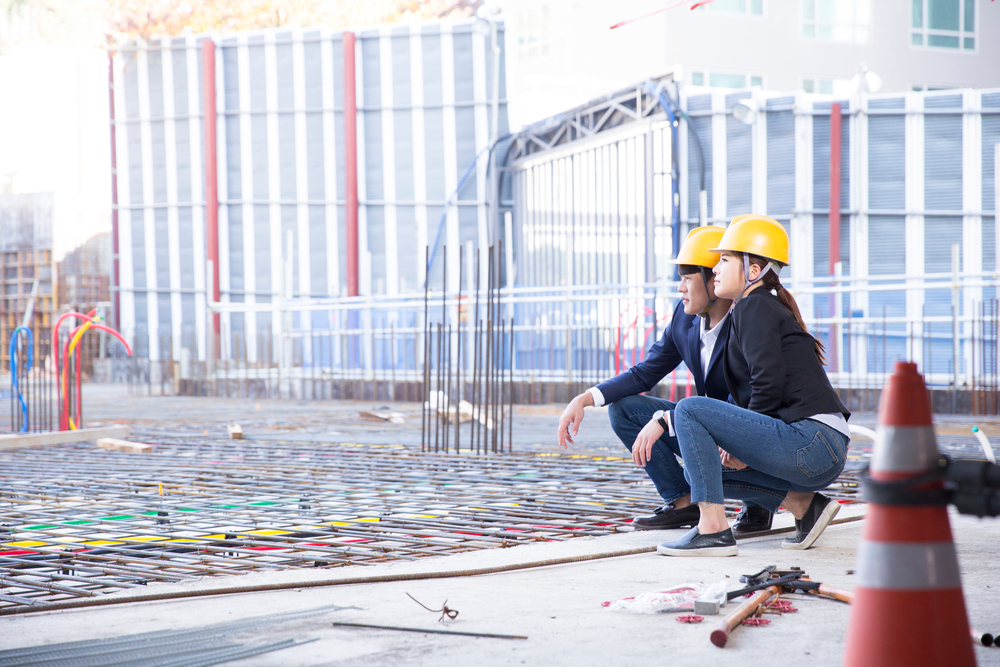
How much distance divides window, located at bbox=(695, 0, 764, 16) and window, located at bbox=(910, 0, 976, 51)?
166 inches

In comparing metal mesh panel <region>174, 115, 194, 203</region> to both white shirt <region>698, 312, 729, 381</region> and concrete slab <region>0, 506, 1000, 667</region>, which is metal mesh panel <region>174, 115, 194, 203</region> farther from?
concrete slab <region>0, 506, 1000, 667</region>

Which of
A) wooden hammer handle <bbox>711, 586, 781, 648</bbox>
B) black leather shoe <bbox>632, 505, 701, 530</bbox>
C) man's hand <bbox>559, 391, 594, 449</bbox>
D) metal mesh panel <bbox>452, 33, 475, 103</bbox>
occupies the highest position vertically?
metal mesh panel <bbox>452, 33, 475, 103</bbox>

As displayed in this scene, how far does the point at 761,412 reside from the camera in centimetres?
374

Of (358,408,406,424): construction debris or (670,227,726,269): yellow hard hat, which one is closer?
(670,227,726,269): yellow hard hat

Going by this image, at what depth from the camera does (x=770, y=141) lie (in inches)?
715

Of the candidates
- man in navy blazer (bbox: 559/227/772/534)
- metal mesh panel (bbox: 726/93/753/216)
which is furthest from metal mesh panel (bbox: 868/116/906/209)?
man in navy blazer (bbox: 559/227/772/534)

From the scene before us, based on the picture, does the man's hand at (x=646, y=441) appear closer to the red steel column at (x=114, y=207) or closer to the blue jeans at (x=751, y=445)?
the blue jeans at (x=751, y=445)

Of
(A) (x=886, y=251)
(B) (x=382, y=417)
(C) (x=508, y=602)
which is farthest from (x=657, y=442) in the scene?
(A) (x=886, y=251)

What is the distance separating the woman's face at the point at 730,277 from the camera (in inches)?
150

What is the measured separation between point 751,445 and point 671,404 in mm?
773

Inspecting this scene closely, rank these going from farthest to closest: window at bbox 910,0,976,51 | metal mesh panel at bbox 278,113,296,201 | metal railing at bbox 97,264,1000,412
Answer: window at bbox 910,0,976,51, metal mesh panel at bbox 278,113,296,201, metal railing at bbox 97,264,1000,412

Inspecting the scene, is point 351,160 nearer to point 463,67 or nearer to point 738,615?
point 463,67

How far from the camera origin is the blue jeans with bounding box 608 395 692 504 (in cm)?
426

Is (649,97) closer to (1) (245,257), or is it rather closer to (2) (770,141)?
(2) (770,141)
